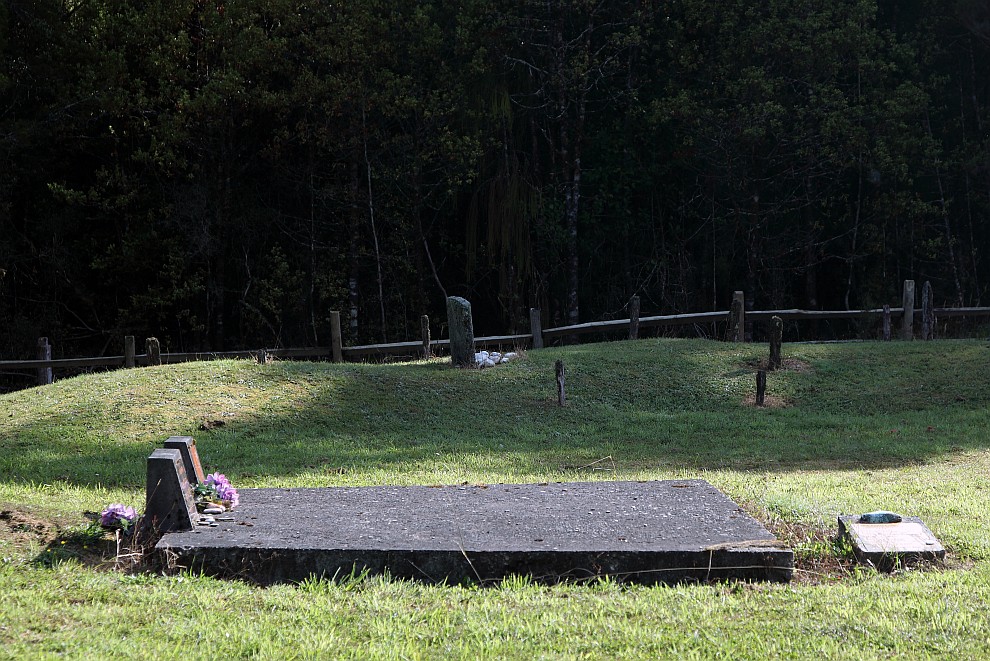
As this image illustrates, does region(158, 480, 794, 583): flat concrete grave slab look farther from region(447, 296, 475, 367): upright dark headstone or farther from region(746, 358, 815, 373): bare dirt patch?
region(746, 358, 815, 373): bare dirt patch

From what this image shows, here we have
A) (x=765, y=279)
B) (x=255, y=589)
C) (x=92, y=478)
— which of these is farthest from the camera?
(x=765, y=279)

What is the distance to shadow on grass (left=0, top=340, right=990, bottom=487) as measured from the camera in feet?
28.2

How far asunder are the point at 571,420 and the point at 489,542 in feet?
21.5

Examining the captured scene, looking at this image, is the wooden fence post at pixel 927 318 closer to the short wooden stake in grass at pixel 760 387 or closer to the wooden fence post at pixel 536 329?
the short wooden stake in grass at pixel 760 387

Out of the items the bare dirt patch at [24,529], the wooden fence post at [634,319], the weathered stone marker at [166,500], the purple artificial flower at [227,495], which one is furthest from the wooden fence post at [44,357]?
the weathered stone marker at [166,500]

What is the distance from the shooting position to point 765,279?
67.3 feet

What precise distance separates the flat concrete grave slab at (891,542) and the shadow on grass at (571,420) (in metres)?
3.09

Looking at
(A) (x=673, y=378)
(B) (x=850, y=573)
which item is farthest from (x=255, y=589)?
(A) (x=673, y=378)

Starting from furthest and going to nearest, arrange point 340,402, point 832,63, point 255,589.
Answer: point 832,63, point 340,402, point 255,589

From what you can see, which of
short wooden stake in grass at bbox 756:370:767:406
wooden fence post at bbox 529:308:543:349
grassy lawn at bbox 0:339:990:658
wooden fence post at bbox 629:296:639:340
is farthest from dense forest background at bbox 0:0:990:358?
short wooden stake in grass at bbox 756:370:767:406

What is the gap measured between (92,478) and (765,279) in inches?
621

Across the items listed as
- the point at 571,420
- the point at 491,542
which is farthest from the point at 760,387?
the point at 491,542

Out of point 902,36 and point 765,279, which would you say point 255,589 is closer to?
point 765,279

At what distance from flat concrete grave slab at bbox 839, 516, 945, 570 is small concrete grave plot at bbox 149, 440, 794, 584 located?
0.45m
